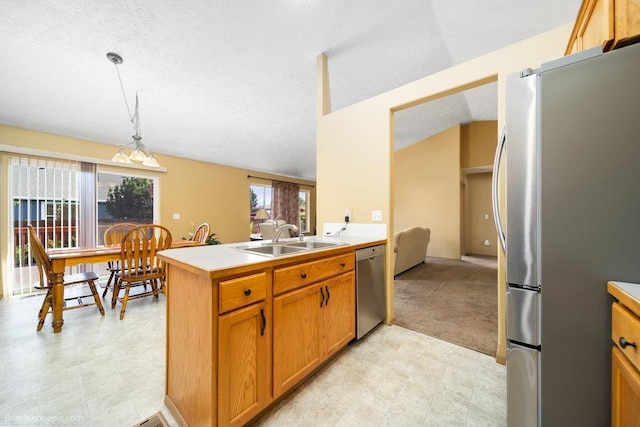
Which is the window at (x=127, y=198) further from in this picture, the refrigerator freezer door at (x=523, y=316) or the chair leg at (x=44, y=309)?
the refrigerator freezer door at (x=523, y=316)

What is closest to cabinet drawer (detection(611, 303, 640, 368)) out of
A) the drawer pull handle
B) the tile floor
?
the drawer pull handle

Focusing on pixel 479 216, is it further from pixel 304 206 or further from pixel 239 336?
pixel 239 336

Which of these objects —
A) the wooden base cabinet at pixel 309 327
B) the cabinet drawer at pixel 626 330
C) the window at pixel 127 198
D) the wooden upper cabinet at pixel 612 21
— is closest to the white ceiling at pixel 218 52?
the window at pixel 127 198

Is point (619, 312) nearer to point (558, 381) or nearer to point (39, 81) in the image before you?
point (558, 381)

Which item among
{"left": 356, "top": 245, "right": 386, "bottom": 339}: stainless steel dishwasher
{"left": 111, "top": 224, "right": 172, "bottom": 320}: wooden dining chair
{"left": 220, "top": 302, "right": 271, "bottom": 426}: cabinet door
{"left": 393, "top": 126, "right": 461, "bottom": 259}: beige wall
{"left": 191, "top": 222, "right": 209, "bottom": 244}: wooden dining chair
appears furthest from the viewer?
{"left": 393, "top": 126, "right": 461, "bottom": 259}: beige wall

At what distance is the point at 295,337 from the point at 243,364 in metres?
0.34

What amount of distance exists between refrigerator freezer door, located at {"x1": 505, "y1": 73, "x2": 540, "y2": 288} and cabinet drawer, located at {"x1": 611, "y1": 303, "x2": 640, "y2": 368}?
0.20 meters

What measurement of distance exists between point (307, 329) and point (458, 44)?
3.61 m

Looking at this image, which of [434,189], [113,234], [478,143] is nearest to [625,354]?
[113,234]

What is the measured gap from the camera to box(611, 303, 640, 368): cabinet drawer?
1.97ft

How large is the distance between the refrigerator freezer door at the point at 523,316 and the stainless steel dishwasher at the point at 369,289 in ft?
3.44

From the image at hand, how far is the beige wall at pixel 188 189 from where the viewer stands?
10.2ft

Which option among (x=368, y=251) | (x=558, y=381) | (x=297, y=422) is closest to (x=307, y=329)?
(x=297, y=422)

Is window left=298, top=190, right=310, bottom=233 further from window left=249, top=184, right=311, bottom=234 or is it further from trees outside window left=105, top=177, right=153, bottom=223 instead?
trees outside window left=105, top=177, right=153, bottom=223
